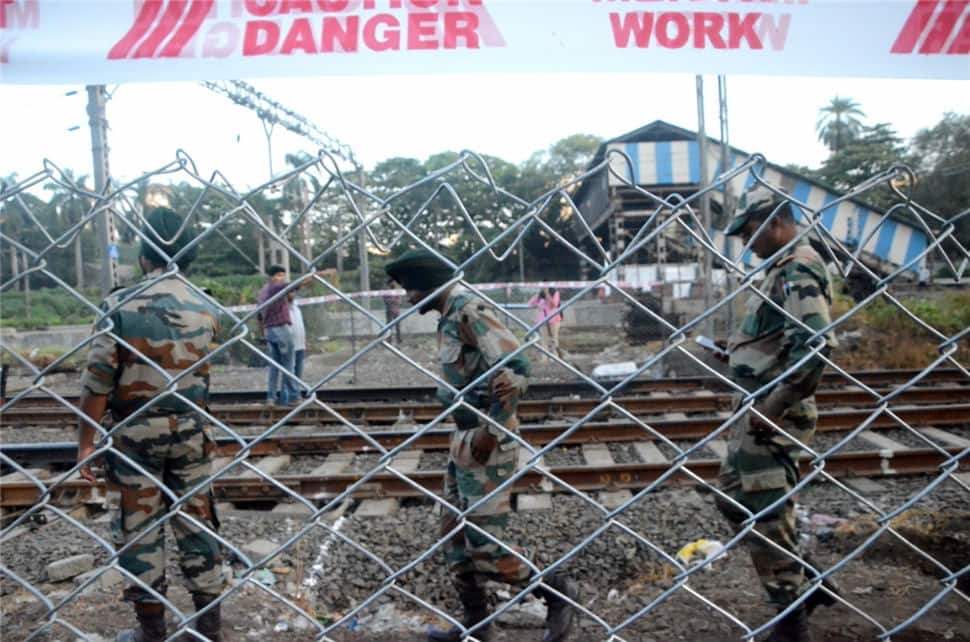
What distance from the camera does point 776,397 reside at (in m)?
2.52

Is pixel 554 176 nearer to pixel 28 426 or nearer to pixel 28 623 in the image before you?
pixel 28 426

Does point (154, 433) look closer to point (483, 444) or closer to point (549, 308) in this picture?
point (483, 444)

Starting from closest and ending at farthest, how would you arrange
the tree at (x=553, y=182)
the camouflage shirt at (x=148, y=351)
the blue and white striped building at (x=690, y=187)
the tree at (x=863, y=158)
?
1. the camouflage shirt at (x=148, y=351)
2. the blue and white striped building at (x=690, y=187)
3. the tree at (x=553, y=182)
4. the tree at (x=863, y=158)

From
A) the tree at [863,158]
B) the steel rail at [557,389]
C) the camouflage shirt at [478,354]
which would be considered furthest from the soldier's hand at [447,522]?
the tree at [863,158]

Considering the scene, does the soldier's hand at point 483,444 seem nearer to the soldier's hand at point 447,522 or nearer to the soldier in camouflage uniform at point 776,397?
the soldier's hand at point 447,522

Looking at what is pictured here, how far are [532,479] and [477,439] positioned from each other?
2.95 meters

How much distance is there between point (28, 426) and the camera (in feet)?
27.5

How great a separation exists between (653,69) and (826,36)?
1.77 feet

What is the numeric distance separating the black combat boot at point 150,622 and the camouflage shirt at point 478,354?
57.0 inches

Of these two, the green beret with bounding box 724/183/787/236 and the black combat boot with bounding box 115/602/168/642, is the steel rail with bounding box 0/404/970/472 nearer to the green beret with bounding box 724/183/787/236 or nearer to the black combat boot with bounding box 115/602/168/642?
the black combat boot with bounding box 115/602/168/642

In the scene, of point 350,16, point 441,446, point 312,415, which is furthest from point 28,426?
point 350,16

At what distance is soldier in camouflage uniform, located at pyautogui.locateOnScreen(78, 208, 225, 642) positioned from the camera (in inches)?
109

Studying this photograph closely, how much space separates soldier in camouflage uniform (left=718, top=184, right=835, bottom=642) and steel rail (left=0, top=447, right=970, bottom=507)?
279 centimetres

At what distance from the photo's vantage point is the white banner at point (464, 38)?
7.04 feet
